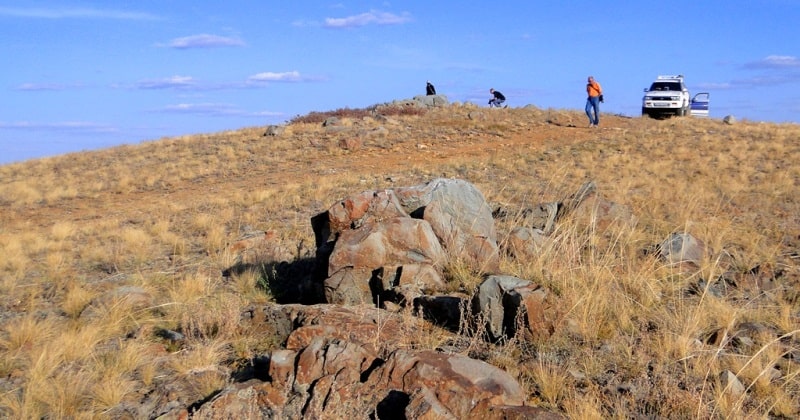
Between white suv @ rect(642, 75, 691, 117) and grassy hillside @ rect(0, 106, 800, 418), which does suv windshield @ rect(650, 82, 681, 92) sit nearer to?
white suv @ rect(642, 75, 691, 117)

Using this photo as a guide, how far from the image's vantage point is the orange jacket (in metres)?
22.9

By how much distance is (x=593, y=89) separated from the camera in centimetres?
2300

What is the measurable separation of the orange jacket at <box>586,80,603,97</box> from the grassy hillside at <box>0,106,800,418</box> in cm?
316

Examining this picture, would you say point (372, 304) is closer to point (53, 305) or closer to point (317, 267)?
point (317, 267)

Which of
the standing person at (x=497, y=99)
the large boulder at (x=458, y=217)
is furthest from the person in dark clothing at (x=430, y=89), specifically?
the large boulder at (x=458, y=217)

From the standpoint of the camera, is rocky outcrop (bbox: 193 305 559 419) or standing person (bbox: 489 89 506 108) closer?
rocky outcrop (bbox: 193 305 559 419)

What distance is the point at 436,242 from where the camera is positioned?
627 cm

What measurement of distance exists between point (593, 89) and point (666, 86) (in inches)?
319

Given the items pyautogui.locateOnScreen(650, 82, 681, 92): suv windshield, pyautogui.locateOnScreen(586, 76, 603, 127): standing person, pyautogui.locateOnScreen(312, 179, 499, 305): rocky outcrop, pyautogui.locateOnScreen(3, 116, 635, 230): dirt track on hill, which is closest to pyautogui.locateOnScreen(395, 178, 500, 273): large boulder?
pyautogui.locateOnScreen(312, 179, 499, 305): rocky outcrop

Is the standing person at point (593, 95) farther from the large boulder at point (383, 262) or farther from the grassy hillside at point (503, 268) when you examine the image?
the large boulder at point (383, 262)

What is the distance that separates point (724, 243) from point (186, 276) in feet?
21.6

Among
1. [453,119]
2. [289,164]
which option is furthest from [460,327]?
[453,119]

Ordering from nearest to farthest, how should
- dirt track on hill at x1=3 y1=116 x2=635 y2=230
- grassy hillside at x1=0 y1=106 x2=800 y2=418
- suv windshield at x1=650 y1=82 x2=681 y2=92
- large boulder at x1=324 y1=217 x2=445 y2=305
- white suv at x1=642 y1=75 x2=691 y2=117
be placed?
1. grassy hillside at x1=0 y1=106 x2=800 y2=418
2. large boulder at x1=324 y1=217 x2=445 y2=305
3. dirt track on hill at x1=3 y1=116 x2=635 y2=230
4. white suv at x1=642 y1=75 x2=691 y2=117
5. suv windshield at x1=650 y1=82 x2=681 y2=92

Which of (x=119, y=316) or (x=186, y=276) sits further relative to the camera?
(x=186, y=276)
